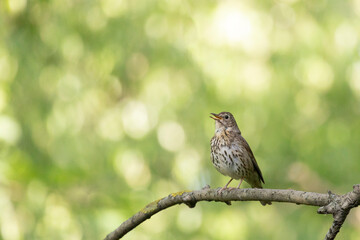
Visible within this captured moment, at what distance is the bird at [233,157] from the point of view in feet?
15.9

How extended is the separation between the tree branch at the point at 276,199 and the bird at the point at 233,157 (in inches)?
63.2

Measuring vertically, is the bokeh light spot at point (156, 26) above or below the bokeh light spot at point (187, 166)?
above

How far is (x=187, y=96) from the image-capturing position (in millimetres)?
7883

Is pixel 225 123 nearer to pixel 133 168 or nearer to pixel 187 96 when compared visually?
pixel 187 96

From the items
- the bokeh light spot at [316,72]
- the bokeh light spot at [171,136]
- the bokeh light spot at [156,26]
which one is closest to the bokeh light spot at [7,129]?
the bokeh light spot at [171,136]

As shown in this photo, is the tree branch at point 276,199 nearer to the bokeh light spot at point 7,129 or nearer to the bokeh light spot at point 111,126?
the bokeh light spot at point 7,129

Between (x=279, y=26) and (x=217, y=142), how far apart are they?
145 inches

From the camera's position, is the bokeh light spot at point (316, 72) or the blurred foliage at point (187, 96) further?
A: the bokeh light spot at point (316, 72)

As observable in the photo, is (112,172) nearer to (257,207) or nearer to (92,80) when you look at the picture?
(92,80)

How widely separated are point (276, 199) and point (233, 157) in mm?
2198

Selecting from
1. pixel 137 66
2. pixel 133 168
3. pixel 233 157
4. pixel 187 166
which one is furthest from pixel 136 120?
pixel 233 157

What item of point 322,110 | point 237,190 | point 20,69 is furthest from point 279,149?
point 237,190

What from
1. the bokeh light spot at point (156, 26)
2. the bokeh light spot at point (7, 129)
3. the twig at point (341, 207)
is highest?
the bokeh light spot at point (156, 26)

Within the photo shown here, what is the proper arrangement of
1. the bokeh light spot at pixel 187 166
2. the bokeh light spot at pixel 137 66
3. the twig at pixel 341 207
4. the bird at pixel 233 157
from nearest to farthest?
the twig at pixel 341 207 < the bird at pixel 233 157 < the bokeh light spot at pixel 187 166 < the bokeh light spot at pixel 137 66
